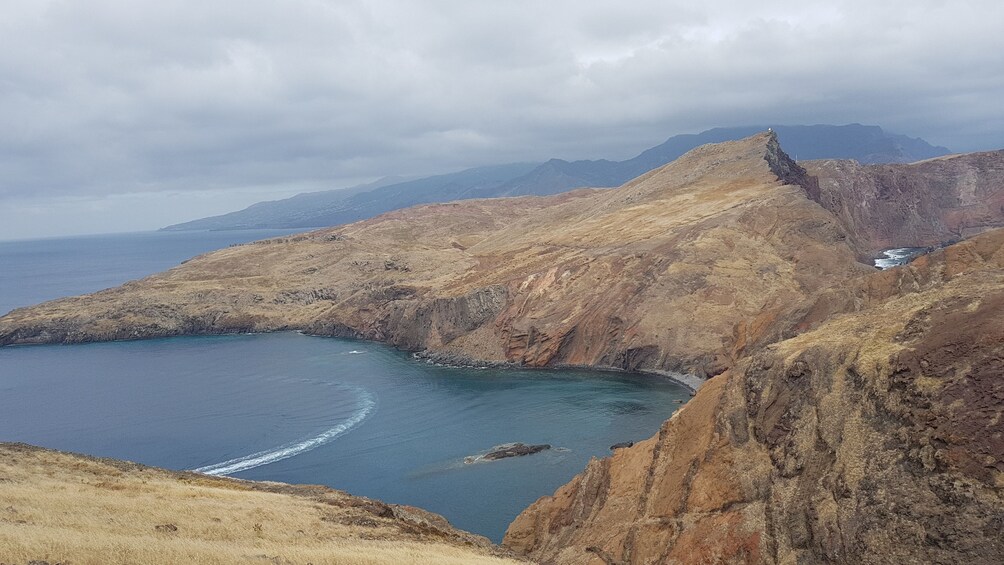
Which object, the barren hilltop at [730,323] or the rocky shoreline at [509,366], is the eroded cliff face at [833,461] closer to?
the barren hilltop at [730,323]

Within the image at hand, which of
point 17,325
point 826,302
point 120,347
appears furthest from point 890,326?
point 17,325

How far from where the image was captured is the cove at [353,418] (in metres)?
53.0

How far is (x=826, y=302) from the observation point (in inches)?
2055

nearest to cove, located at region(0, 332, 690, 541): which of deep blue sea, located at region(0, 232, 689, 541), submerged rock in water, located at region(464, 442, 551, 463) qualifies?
deep blue sea, located at region(0, 232, 689, 541)

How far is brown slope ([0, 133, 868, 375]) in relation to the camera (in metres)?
83.2

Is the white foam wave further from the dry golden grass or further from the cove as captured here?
the dry golden grass

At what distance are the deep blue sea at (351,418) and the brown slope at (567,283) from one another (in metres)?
6.49

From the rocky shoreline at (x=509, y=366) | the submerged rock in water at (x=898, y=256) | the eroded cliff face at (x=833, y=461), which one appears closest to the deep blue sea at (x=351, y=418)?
the rocky shoreline at (x=509, y=366)

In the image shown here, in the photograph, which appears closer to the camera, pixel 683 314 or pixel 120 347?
pixel 683 314

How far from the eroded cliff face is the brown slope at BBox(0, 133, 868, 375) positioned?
3729cm

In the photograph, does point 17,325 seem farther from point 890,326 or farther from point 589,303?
point 890,326

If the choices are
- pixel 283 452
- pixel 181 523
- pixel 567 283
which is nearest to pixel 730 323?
pixel 567 283

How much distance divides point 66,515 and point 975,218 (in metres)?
184

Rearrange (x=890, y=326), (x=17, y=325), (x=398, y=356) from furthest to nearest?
(x=17, y=325)
(x=398, y=356)
(x=890, y=326)
